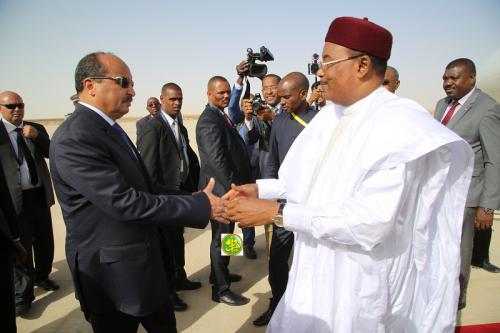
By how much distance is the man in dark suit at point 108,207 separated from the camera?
1.97 m

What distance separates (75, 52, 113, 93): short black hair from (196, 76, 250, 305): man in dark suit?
2.01 metres

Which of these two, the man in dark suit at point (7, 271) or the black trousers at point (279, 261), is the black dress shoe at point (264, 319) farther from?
the man in dark suit at point (7, 271)

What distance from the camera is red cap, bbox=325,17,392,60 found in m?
1.91

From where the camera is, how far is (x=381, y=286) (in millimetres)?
1738

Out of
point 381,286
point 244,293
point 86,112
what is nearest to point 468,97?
point 381,286

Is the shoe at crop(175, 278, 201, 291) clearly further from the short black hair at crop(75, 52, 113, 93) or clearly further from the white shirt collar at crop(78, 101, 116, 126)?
the short black hair at crop(75, 52, 113, 93)

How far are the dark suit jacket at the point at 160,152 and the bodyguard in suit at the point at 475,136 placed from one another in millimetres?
3537

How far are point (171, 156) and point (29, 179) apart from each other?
72.3 inches

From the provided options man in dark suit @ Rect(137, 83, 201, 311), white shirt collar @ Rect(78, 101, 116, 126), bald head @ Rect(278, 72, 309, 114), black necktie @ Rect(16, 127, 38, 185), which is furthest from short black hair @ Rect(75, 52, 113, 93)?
black necktie @ Rect(16, 127, 38, 185)

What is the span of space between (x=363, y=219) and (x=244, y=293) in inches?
125

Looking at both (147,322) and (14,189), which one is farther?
(14,189)

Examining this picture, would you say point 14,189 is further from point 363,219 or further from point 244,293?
point 363,219

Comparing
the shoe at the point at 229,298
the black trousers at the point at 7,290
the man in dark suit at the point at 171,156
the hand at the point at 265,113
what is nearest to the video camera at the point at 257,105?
the hand at the point at 265,113

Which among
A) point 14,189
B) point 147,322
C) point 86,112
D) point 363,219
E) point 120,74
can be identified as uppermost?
point 120,74
